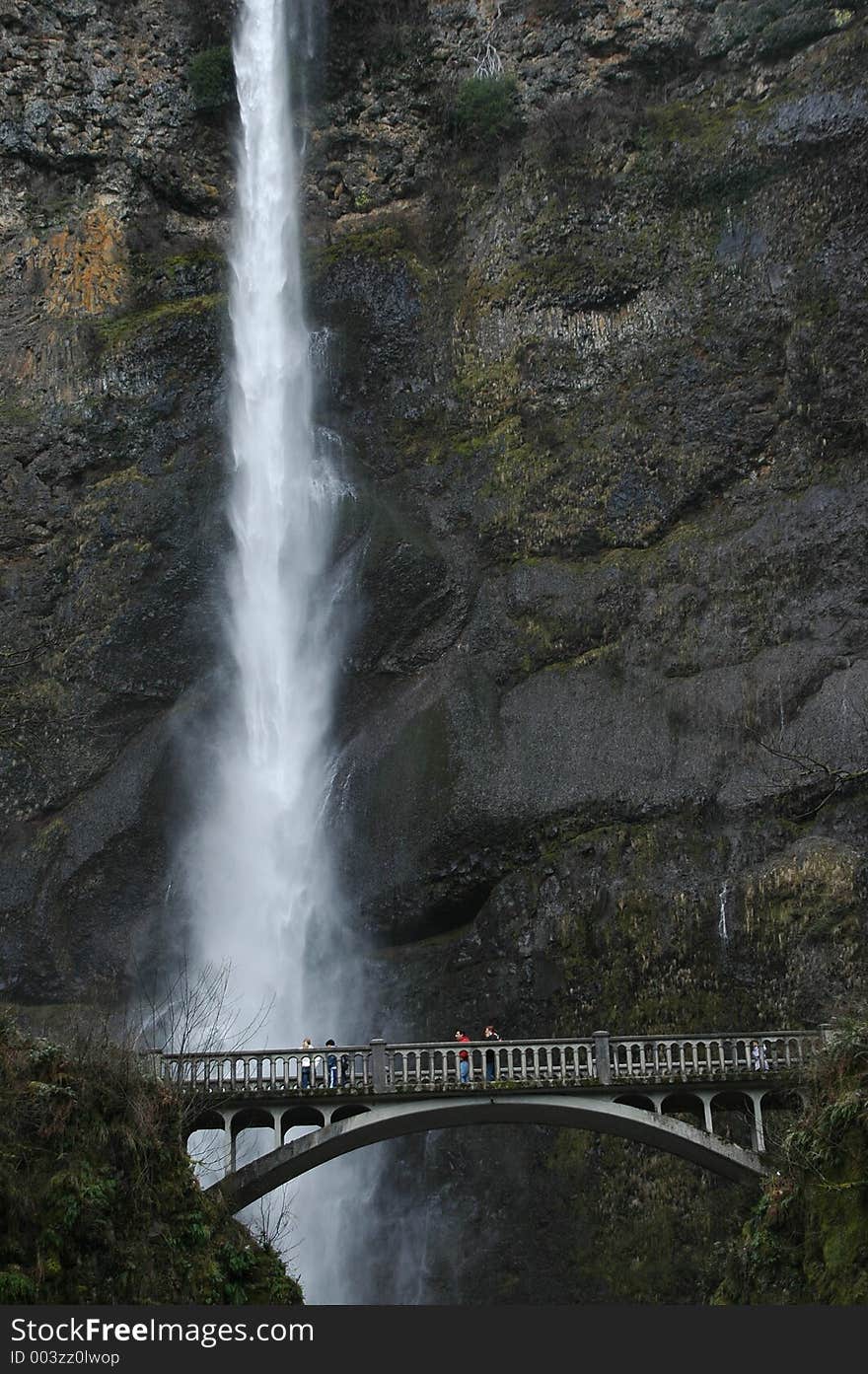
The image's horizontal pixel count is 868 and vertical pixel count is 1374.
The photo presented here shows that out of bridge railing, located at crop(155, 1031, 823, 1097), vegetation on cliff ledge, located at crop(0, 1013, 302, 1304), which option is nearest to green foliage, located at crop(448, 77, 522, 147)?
bridge railing, located at crop(155, 1031, 823, 1097)

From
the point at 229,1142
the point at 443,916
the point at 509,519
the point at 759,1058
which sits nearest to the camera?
the point at 229,1142

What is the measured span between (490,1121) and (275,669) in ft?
65.7

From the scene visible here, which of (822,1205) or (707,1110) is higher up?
(707,1110)

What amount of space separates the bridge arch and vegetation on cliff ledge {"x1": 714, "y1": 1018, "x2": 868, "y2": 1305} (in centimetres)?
232

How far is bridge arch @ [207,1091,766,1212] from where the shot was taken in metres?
28.6

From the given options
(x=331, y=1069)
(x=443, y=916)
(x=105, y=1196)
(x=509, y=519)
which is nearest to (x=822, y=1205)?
(x=331, y=1069)

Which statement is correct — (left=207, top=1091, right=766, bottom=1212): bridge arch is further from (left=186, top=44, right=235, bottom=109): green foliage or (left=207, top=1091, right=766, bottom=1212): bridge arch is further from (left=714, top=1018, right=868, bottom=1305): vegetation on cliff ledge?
(left=186, top=44, right=235, bottom=109): green foliage

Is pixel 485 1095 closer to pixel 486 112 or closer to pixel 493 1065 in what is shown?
pixel 493 1065

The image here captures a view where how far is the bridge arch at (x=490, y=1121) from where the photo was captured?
28641 mm

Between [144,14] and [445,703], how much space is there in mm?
31232

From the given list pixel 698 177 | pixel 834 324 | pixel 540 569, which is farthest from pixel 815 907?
pixel 698 177

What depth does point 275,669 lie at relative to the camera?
46812 millimetres

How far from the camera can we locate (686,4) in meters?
53.6

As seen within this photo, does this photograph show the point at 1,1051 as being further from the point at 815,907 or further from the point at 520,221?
the point at 520,221
